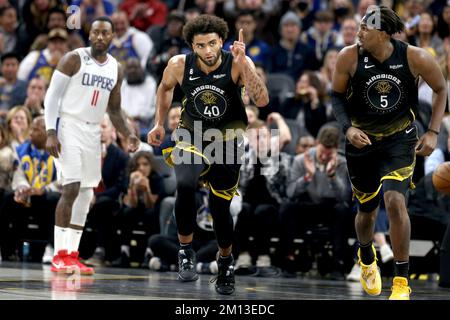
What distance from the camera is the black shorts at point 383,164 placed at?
306 inches

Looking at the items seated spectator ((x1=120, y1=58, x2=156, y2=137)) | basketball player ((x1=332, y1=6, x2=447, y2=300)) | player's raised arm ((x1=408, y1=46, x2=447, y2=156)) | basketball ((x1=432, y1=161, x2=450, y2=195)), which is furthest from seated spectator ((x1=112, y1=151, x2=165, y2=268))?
player's raised arm ((x1=408, y1=46, x2=447, y2=156))

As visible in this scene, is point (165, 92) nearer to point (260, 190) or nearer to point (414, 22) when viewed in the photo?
point (260, 190)

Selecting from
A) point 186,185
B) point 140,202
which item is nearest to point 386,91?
point 186,185

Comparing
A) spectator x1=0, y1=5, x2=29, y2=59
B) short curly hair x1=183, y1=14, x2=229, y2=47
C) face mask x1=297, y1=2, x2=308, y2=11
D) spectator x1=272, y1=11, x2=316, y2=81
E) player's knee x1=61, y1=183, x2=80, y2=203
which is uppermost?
face mask x1=297, y1=2, x2=308, y2=11

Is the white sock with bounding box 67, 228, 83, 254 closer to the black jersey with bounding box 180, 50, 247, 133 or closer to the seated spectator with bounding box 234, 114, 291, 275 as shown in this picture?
the seated spectator with bounding box 234, 114, 291, 275

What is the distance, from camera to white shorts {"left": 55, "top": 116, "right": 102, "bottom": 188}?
9.93 metres

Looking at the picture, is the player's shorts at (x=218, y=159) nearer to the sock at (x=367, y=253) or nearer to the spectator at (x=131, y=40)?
the sock at (x=367, y=253)

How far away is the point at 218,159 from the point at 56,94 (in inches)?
98.0

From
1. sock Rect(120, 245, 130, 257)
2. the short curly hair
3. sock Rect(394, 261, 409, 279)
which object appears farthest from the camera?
sock Rect(120, 245, 130, 257)

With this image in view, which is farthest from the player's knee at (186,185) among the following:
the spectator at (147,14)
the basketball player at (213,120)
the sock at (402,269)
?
the spectator at (147,14)

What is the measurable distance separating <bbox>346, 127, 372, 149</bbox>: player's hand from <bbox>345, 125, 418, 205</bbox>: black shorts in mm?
160

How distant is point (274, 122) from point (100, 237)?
2582 mm

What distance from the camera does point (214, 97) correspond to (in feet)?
26.6
